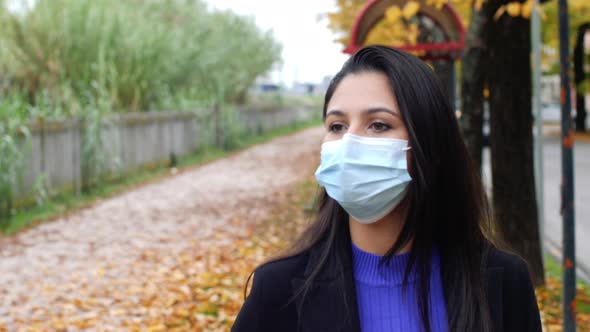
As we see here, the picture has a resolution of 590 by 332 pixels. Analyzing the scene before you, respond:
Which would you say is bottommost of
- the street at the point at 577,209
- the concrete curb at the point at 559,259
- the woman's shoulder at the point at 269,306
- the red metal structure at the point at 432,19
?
the concrete curb at the point at 559,259

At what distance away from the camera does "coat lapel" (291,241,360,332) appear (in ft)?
6.22

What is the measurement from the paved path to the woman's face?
4243 mm

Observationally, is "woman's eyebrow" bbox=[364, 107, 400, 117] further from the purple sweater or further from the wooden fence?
the wooden fence

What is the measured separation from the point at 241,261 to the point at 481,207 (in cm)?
597

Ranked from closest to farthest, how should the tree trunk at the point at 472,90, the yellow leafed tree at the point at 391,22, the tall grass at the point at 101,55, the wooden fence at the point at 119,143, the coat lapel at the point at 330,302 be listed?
the coat lapel at the point at 330,302 < the yellow leafed tree at the point at 391,22 < the tree trunk at the point at 472,90 < the wooden fence at the point at 119,143 < the tall grass at the point at 101,55

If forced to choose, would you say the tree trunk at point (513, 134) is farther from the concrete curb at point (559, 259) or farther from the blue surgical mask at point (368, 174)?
the blue surgical mask at point (368, 174)

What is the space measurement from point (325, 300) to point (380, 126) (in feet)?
1.50

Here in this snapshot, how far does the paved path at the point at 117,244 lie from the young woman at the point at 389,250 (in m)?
4.08

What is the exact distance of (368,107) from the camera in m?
1.92

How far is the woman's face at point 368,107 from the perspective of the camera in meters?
1.92

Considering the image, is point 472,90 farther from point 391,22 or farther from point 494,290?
point 494,290

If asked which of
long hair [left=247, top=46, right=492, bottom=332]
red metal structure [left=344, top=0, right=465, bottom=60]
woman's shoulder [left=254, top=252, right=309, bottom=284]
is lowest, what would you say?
woman's shoulder [left=254, top=252, right=309, bottom=284]

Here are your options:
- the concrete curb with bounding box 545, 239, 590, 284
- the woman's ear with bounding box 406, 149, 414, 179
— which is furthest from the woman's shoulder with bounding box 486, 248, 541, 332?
the concrete curb with bounding box 545, 239, 590, 284

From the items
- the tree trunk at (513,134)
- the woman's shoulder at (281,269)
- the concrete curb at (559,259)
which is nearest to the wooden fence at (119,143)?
the tree trunk at (513,134)
